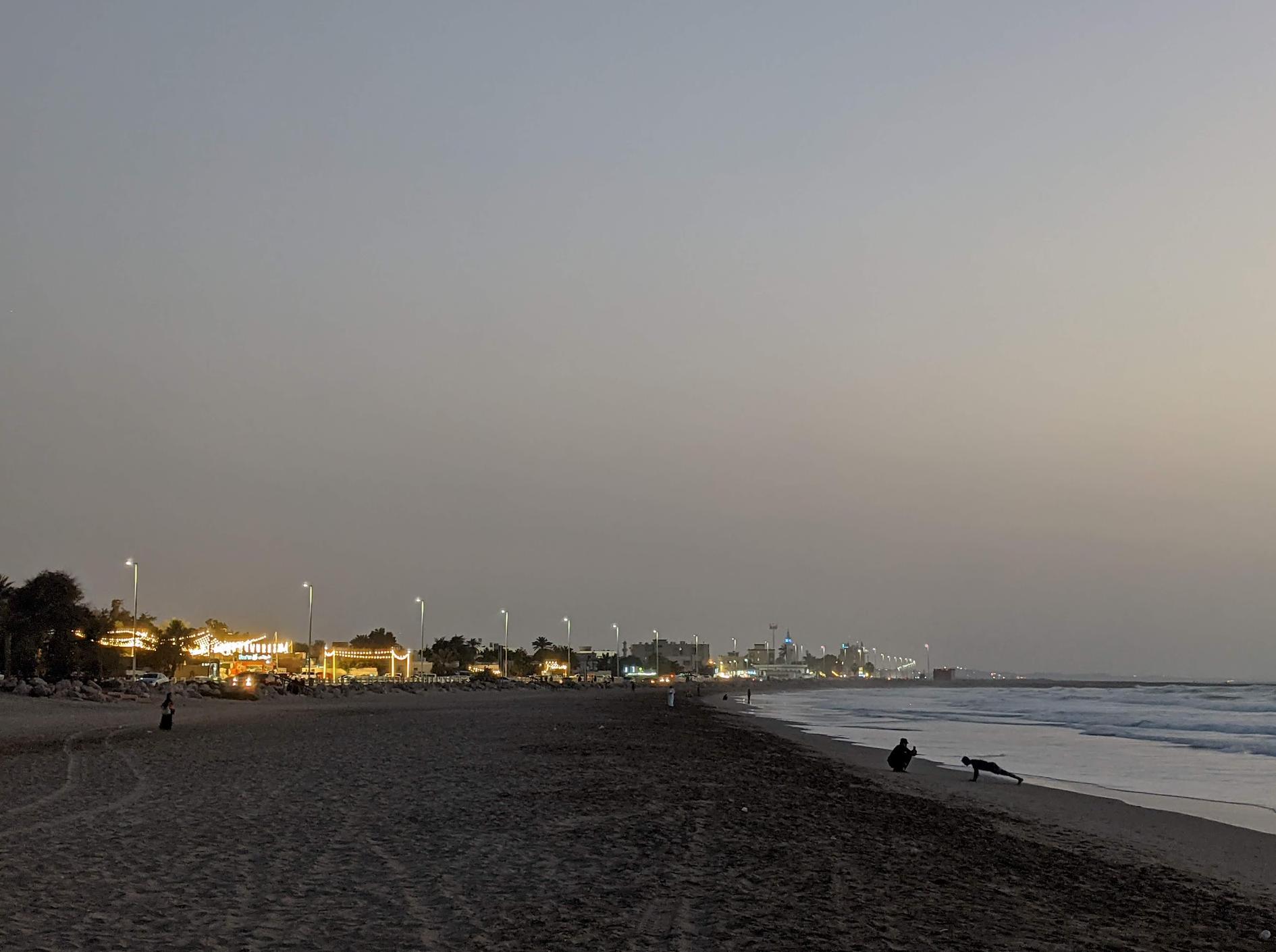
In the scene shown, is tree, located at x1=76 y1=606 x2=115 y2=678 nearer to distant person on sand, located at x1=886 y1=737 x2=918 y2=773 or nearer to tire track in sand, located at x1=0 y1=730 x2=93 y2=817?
tire track in sand, located at x1=0 y1=730 x2=93 y2=817

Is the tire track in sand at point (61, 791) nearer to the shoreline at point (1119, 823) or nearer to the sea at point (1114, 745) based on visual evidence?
the shoreline at point (1119, 823)

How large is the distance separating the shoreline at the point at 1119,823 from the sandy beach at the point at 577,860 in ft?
0.33

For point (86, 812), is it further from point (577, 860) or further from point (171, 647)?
point (171, 647)

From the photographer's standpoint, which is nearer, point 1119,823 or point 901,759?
point 1119,823

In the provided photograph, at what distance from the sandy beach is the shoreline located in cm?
10

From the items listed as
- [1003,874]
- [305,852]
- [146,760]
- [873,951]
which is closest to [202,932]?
[305,852]

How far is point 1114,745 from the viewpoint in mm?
40844

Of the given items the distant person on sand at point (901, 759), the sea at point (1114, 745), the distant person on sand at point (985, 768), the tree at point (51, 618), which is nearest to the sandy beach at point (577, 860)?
the distant person on sand at point (985, 768)

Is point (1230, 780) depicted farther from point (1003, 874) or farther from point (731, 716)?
point (731, 716)

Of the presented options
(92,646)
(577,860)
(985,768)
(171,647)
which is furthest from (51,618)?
(577,860)

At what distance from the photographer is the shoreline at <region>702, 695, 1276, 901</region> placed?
548 inches

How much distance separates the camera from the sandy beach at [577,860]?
8438 mm

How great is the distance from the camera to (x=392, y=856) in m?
11.3

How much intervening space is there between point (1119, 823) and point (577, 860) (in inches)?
435
